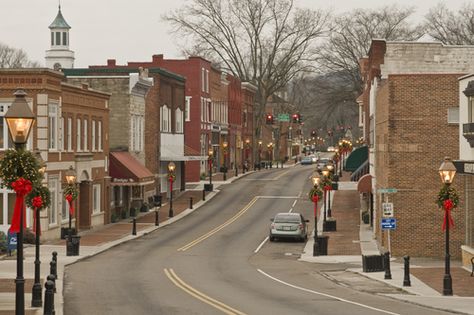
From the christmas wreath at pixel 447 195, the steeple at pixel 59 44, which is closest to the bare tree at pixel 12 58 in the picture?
the steeple at pixel 59 44

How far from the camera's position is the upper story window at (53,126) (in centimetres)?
4709

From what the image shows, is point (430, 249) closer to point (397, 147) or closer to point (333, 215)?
point (397, 147)

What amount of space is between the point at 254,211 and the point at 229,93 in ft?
144

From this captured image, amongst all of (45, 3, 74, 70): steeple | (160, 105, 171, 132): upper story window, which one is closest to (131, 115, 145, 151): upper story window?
(160, 105, 171, 132): upper story window

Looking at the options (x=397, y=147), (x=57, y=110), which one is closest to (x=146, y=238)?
(x=57, y=110)

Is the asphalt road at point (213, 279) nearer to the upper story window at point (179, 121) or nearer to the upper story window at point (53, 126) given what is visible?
the upper story window at point (53, 126)

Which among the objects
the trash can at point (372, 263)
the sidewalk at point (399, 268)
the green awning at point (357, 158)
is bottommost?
the sidewalk at point (399, 268)

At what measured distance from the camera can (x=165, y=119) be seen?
72.4 m

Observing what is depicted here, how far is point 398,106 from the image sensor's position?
40875 millimetres

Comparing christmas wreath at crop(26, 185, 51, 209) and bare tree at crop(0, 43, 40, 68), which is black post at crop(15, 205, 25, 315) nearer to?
christmas wreath at crop(26, 185, 51, 209)

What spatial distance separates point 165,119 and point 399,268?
38.0 m

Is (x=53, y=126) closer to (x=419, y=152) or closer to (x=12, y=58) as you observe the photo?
(x=419, y=152)

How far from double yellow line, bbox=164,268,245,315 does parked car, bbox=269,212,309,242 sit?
1411cm

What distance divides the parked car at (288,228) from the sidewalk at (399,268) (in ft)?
2.64
